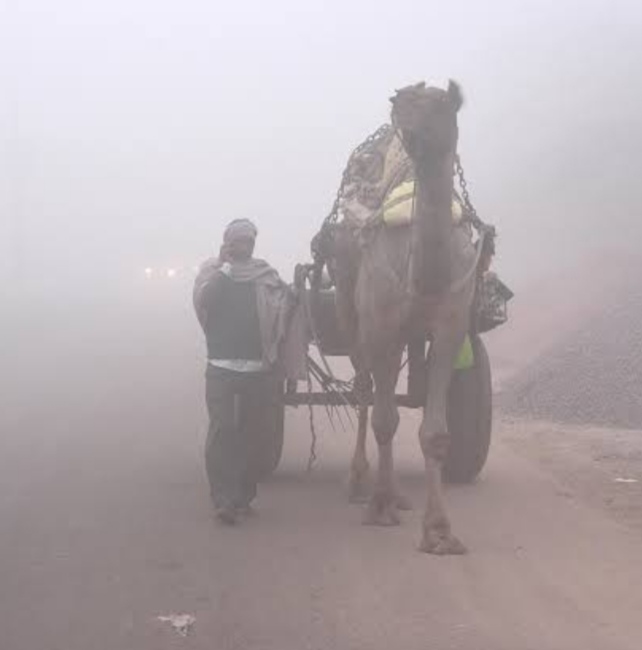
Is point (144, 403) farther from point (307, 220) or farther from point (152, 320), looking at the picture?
point (307, 220)

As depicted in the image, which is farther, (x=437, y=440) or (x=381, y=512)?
(x=381, y=512)

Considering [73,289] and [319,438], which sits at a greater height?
[319,438]

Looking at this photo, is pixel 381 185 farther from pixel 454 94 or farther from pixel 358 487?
pixel 358 487

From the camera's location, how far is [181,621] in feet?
21.3

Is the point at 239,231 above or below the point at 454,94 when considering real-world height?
below

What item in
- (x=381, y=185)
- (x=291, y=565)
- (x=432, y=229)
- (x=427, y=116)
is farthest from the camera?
(x=381, y=185)

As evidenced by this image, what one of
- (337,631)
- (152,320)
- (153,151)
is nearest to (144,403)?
(337,631)

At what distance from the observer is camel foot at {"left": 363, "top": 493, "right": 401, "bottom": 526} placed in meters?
8.79

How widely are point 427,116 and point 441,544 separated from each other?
8.62ft

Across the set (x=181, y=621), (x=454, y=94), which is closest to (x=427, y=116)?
(x=454, y=94)

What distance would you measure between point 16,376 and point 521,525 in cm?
1191

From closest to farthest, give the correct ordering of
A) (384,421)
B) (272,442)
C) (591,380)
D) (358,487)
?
(384,421) → (358,487) → (272,442) → (591,380)

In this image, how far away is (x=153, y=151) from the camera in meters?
120

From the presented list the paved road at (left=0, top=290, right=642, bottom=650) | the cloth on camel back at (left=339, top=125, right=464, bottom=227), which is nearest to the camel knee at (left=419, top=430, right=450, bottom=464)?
the paved road at (left=0, top=290, right=642, bottom=650)
